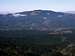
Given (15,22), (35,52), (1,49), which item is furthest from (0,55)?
(15,22)

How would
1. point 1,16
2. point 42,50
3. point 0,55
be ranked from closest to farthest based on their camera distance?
1. point 0,55
2. point 42,50
3. point 1,16

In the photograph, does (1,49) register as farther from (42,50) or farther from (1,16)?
(1,16)

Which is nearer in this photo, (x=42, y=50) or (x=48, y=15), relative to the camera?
(x=42, y=50)

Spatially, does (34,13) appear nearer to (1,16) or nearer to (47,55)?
(1,16)

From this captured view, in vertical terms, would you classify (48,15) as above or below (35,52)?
above

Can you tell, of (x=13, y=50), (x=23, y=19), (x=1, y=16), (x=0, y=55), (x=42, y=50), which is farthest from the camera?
(x=23, y=19)

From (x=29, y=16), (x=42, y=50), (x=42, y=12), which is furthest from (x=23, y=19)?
(x=42, y=50)
